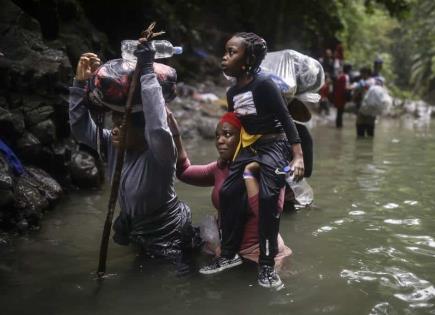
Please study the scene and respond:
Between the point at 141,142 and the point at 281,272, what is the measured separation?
135 cm

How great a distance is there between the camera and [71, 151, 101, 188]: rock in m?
6.34

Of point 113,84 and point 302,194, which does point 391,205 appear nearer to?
point 302,194

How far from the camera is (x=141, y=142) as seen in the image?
3.82 metres

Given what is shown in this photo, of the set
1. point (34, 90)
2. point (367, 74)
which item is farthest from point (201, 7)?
point (34, 90)

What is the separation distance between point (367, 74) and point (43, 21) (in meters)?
8.37

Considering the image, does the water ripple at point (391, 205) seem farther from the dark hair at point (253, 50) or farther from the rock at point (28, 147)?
the rock at point (28, 147)

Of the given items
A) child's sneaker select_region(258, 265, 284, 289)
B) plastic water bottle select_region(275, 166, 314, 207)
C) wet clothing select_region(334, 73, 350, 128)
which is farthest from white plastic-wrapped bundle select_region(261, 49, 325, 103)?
wet clothing select_region(334, 73, 350, 128)

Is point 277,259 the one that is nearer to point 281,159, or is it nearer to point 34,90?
point 281,159

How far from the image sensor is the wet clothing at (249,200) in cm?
388

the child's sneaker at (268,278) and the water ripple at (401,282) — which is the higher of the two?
the child's sneaker at (268,278)

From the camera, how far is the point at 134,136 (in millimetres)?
3805

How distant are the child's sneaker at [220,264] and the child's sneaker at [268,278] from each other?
0.30 metres

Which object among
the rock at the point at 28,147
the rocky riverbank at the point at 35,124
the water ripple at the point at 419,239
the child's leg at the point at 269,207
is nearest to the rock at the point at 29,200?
the rocky riverbank at the point at 35,124

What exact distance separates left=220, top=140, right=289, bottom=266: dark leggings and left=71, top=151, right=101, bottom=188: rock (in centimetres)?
288
